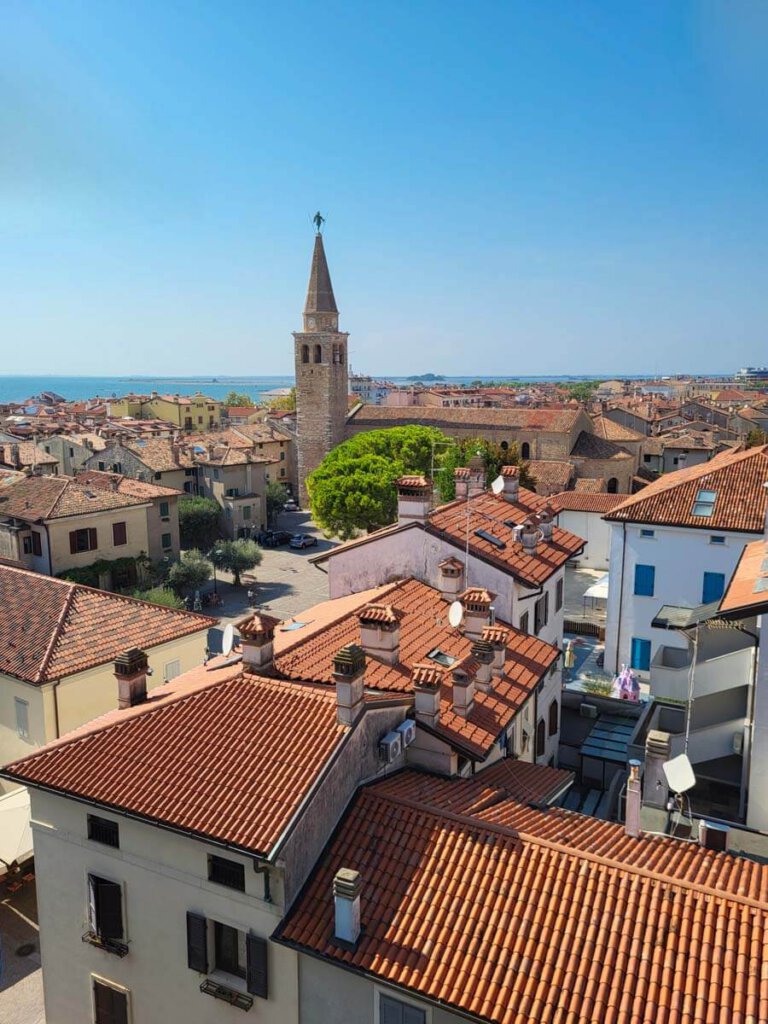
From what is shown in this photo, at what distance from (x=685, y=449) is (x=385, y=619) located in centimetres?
6125

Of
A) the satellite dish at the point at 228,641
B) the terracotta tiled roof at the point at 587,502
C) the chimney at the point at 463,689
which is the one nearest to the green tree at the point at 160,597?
the satellite dish at the point at 228,641

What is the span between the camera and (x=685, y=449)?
6875 centimetres

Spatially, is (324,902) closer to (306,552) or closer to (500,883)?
(500,883)

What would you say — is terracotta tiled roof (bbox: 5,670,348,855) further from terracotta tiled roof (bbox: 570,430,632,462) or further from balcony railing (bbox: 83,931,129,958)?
terracotta tiled roof (bbox: 570,430,632,462)

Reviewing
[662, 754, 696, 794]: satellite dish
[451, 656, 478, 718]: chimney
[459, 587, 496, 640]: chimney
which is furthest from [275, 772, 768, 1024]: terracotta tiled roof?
[459, 587, 496, 640]: chimney

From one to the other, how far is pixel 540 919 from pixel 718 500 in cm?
2154

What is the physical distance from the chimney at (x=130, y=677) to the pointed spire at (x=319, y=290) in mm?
60922

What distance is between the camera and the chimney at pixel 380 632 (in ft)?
48.5

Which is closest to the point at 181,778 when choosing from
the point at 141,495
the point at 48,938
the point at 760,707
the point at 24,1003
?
the point at 48,938

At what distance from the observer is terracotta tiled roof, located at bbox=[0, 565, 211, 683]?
64.5 ft

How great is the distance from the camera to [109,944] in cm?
1148

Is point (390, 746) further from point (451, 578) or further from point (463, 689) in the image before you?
point (451, 578)

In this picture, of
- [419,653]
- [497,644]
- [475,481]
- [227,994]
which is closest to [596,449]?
[475,481]

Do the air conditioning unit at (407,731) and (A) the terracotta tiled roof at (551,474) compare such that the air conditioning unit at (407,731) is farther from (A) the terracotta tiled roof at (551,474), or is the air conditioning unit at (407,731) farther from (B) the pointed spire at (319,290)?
(B) the pointed spire at (319,290)
